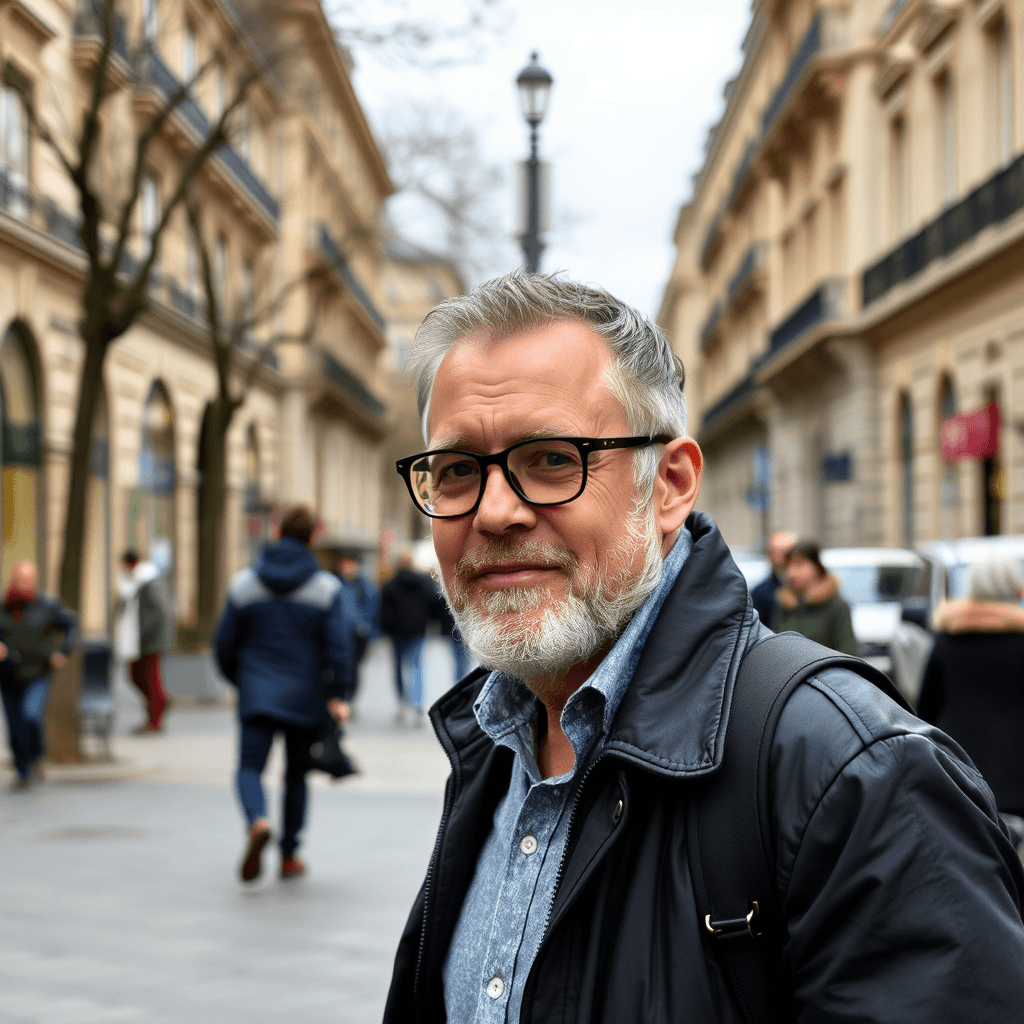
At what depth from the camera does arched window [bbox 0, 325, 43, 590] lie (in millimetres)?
20578

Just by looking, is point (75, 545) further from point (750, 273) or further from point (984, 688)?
point (750, 273)

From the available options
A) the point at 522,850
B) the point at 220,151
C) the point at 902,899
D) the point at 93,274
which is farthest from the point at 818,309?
the point at 902,899

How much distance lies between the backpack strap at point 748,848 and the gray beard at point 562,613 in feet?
1.06

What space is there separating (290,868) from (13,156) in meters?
15.4

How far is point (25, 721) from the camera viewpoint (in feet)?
35.5

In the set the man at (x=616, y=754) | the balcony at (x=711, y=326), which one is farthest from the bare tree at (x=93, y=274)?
the balcony at (x=711, y=326)

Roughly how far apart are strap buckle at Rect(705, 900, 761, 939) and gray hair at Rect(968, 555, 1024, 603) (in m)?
5.17

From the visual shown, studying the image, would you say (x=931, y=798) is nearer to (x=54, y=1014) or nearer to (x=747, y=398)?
(x=54, y=1014)

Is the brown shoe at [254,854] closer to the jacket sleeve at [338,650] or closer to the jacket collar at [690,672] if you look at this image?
the jacket sleeve at [338,650]

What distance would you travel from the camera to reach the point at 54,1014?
17.5ft

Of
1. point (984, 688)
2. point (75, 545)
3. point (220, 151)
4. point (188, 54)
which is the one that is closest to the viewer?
point (984, 688)

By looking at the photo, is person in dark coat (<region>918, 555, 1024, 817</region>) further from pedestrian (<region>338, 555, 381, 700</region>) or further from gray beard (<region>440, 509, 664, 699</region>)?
pedestrian (<region>338, 555, 381, 700</region>)

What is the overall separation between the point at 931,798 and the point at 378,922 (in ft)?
18.8

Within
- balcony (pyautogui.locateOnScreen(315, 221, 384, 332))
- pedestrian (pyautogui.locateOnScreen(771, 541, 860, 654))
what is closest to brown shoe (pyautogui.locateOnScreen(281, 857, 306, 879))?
pedestrian (pyautogui.locateOnScreen(771, 541, 860, 654))
